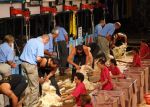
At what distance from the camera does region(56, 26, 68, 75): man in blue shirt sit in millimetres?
14484

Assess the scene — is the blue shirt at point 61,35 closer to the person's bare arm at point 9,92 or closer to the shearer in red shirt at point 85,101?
the person's bare arm at point 9,92

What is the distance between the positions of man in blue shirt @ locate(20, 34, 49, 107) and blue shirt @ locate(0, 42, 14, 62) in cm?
30

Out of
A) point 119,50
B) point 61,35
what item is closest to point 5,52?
point 61,35

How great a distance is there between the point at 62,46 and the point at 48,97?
4.09m

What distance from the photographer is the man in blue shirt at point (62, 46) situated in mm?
14484

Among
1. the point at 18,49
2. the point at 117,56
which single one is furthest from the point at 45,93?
the point at 117,56

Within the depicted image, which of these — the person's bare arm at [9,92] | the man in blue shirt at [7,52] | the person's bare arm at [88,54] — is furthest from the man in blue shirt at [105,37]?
the person's bare arm at [9,92]

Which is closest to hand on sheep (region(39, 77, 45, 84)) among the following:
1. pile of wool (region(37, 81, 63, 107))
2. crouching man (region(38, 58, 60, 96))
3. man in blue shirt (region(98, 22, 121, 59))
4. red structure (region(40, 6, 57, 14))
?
crouching man (region(38, 58, 60, 96))

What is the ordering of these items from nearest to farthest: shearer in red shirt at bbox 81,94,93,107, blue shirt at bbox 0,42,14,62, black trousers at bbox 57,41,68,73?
1. shearer in red shirt at bbox 81,94,93,107
2. blue shirt at bbox 0,42,14,62
3. black trousers at bbox 57,41,68,73

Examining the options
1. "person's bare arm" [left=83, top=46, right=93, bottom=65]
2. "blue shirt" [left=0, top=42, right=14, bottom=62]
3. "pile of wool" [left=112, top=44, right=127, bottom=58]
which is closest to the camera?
"blue shirt" [left=0, top=42, right=14, bottom=62]

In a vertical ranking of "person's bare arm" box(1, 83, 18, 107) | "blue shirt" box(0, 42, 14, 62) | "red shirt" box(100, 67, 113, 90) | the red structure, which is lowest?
"red shirt" box(100, 67, 113, 90)

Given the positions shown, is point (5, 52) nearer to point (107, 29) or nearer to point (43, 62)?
point (43, 62)

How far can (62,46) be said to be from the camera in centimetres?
1457

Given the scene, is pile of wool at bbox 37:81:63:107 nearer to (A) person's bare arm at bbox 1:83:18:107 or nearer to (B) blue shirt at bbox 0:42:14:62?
(B) blue shirt at bbox 0:42:14:62
